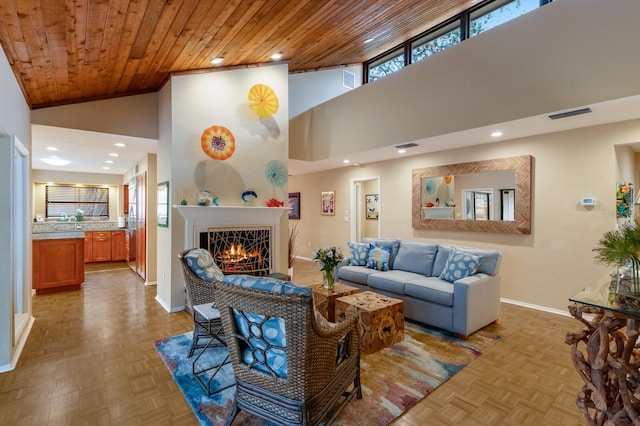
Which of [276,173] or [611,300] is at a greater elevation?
[276,173]

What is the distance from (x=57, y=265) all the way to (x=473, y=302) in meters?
5.96

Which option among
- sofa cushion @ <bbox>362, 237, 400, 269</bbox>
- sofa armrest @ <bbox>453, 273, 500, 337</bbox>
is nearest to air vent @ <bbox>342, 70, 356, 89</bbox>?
sofa cushion @ <bbox>362, 237, 400, 269</bbox>

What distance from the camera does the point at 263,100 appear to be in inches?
187

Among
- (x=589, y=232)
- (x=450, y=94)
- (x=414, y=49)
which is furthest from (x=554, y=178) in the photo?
(x=414, y=49)

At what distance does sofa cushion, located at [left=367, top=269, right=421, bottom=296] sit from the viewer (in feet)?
12.4

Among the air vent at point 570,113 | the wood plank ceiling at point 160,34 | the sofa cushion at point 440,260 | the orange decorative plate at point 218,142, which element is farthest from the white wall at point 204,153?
the air vent at point 570,113

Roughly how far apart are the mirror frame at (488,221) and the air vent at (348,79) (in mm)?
2402

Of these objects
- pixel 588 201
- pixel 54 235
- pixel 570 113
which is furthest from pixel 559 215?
pixel 54 235

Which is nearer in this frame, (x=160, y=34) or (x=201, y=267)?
(x=160, y=34)

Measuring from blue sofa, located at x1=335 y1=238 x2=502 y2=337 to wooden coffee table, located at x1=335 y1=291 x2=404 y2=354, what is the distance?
0.54m

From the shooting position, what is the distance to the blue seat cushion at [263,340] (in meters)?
1.60

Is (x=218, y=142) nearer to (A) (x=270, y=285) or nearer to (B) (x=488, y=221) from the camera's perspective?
(A) (x=270, y=285)

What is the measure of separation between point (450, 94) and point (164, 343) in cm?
447

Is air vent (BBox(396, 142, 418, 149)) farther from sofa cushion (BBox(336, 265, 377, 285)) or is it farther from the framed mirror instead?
the framed mirror
